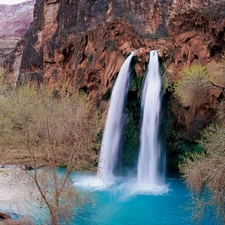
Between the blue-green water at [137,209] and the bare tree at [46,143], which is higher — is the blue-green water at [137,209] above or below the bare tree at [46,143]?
below

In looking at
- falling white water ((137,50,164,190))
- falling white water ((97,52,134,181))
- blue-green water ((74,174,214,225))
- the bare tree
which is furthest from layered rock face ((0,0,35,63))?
the bare tree

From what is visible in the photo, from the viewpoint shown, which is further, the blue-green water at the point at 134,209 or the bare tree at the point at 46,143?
the blue-green water at the point at 134,209

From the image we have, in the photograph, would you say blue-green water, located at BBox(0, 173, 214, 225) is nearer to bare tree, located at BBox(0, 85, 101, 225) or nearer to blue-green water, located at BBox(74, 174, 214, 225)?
blue-green water, located at BBox(74, 174, 214, 225)

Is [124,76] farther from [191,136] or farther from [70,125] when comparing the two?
[70,125]

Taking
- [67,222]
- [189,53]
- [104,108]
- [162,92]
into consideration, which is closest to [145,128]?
[162,92]

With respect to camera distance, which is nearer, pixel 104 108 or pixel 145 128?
pixel 145 128

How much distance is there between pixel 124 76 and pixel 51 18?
104 feet

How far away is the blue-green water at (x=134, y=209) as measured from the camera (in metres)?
10.9

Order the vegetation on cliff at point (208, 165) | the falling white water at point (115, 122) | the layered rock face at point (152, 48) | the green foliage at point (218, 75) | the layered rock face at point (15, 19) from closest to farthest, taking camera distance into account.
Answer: the vegetation on cliff at point (208, 165), the green foliage at point (218, 75), the layered rock face at point (152, 48), the falling white water at point (115, 122), the layered rock face at point (15, 19)

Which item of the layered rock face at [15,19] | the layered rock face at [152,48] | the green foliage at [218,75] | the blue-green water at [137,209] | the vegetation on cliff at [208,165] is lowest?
the blue-green water at [137,209]

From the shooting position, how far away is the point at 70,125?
34.6 feet

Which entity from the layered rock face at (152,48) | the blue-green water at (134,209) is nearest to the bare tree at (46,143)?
the blue-green water at (134,209)

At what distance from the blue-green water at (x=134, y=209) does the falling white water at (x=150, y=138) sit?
2.00 metres

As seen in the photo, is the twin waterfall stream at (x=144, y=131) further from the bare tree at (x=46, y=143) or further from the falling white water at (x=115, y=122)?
the bare tree at (x=46, y=143)
